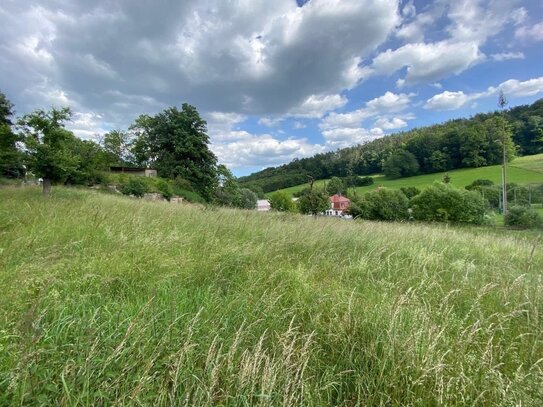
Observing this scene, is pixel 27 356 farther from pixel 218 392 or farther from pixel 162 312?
pixel 218 392

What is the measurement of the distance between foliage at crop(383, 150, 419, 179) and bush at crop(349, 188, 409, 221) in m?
39.3

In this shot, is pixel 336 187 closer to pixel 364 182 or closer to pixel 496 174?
pixel 364 182

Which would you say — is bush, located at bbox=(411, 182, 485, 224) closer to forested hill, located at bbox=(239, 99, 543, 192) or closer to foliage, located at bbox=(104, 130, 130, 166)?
forested hill, located at bbox=(239, 99, 543, 192)

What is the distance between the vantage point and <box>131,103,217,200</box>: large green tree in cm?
3859

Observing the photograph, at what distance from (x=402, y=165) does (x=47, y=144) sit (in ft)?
312

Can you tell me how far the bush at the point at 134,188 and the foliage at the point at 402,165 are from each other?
84076 mm

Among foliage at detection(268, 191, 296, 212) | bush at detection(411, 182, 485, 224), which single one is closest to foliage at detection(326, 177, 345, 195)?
foliage at detection(268, 191, 296, 212)

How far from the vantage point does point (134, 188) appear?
2619 centimetres

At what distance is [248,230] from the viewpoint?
18.6 ft

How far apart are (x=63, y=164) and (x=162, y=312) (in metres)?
14.4

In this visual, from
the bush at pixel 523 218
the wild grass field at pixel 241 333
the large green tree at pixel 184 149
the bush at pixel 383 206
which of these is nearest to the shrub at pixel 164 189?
the large green tree at pixel 184 149

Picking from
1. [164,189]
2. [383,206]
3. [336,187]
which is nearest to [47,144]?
[164,189]

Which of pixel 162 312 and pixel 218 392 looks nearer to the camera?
pixel 218 392

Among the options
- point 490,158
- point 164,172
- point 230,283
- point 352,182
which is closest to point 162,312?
point 230,283
